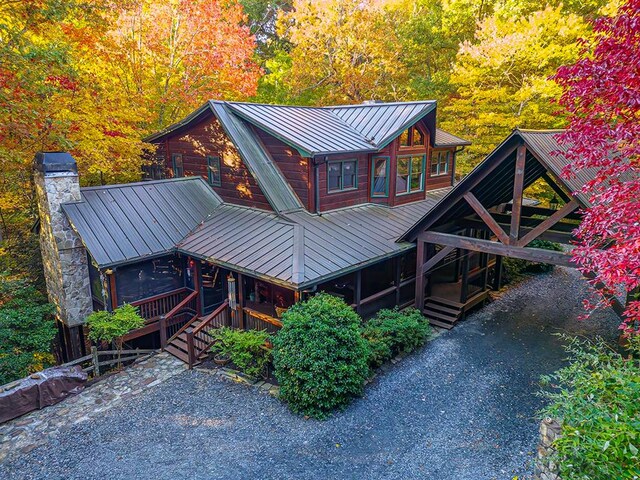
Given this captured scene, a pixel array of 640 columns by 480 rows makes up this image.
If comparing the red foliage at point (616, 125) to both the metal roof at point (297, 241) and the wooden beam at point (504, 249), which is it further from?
the metal roof at point (297, 241)

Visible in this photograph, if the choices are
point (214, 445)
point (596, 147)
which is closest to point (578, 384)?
point (596, 147)

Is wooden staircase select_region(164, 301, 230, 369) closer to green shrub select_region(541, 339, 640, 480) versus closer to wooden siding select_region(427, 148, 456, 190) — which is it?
green shrub select_region(541, 339, 640, 480)

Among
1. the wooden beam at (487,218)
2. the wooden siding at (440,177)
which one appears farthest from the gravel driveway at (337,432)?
the wooden siding at (440,177)

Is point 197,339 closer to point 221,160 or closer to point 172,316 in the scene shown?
point 172,316

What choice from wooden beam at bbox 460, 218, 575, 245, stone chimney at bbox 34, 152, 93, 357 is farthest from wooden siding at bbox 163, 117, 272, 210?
wooden beam at bbox 460, 218, 575, 245

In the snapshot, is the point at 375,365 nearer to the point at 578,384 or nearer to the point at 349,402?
the point at 349,402

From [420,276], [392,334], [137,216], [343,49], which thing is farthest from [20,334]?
[343,49]
